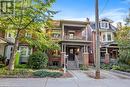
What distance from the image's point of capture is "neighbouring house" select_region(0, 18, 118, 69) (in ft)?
89.7

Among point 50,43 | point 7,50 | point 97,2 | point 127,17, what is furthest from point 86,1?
point 7,50

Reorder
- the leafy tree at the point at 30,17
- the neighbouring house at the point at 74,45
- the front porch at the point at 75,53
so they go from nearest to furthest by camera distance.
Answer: the leafy tree at the point at 30,17
the front porch at the point at 75,53
the neighbouring house at the point at 74,45

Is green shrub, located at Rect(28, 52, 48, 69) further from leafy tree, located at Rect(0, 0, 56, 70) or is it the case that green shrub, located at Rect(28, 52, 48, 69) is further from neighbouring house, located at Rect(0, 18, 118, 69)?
leafy tree, located at Rect(0, 0, 56, 70)

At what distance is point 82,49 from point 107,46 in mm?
4364

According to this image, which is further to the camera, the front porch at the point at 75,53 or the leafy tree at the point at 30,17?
the front porch at the point at 75,53

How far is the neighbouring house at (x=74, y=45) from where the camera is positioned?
89.7ft

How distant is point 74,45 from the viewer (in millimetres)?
29375

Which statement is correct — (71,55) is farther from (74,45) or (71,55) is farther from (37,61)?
(37,61)

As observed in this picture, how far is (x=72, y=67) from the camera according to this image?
25.7 meters

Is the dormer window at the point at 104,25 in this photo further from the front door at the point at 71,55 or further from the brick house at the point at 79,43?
the front door at the point at 71,55

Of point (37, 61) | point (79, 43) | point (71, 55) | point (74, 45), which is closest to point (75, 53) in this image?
point (71, 55)

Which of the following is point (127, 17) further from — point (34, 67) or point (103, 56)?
point (34, 67)

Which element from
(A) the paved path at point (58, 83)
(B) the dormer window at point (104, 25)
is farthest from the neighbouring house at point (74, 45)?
(A) the paved path at point (58, 83)

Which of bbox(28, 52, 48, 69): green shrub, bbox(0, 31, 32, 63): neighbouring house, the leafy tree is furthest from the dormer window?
the leafy tree
